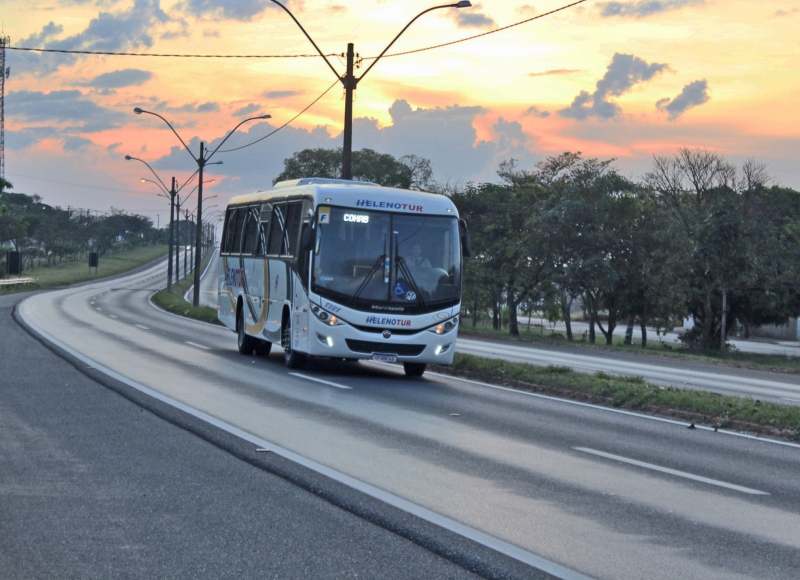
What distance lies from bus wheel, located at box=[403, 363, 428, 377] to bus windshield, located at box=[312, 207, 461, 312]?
4.70 ft

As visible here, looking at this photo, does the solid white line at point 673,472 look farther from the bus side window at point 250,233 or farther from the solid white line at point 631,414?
the bus side window at point 250,233

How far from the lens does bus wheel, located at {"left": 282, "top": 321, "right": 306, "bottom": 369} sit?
18.7 m

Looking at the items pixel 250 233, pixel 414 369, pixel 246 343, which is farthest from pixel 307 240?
pixel 246 343

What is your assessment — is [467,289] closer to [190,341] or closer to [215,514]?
[190,341]

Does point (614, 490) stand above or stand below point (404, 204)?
below

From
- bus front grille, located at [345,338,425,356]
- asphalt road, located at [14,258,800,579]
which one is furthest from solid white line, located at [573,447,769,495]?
bus front grille, located at [345,338,425,356]

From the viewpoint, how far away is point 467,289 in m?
51.7

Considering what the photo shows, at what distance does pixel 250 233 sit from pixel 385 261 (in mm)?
5697

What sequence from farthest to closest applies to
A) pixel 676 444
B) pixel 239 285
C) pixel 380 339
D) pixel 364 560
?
1. pixel 239 285
2. pixel 380 339
3. pixel 676 444
4. pixel 364 560

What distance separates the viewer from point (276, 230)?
66.1 ft

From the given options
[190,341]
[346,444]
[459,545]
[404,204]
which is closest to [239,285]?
[190,341]

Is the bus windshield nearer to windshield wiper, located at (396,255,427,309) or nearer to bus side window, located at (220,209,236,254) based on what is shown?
windshield wiper, located at (396,255,427,309)

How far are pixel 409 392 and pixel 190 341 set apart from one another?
38.2 feet

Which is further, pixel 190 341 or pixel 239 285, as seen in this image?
pixel 190 341
